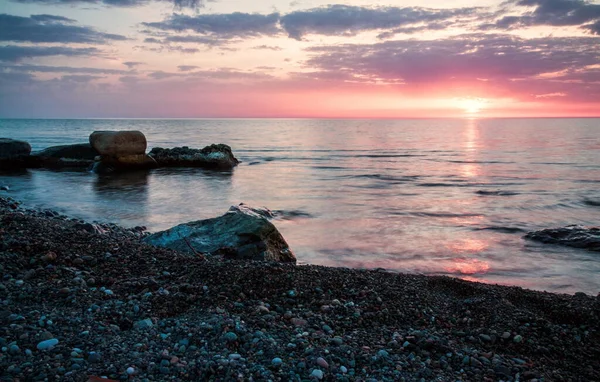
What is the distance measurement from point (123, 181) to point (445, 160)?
71.1 feet

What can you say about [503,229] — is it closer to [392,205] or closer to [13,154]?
[392,205]

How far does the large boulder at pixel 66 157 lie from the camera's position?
24016 millimetres

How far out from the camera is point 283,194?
17.2m

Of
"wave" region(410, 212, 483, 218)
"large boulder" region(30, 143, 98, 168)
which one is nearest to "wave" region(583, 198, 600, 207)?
"wave" region(410, 212, 483, 218)

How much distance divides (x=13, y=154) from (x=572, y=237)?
25.0 metres

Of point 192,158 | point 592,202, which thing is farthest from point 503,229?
point 192,158

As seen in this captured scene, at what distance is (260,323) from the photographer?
4004 millimetres

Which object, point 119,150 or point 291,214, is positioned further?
point 119,150

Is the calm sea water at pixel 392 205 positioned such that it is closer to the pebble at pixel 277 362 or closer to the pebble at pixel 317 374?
the pebble at pixel 277 362

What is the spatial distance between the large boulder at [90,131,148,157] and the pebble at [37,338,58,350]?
20014 mm

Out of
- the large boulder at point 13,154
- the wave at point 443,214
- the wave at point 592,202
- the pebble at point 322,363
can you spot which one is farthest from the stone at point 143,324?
the large boulder at point 13,154

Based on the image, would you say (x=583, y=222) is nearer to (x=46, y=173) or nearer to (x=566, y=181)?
(x=566, y=181)

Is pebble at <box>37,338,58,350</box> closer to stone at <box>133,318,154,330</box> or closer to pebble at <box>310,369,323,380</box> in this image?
stone at <box>133,318,154,330</box>

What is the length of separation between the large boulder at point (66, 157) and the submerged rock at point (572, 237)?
70.1 ft
